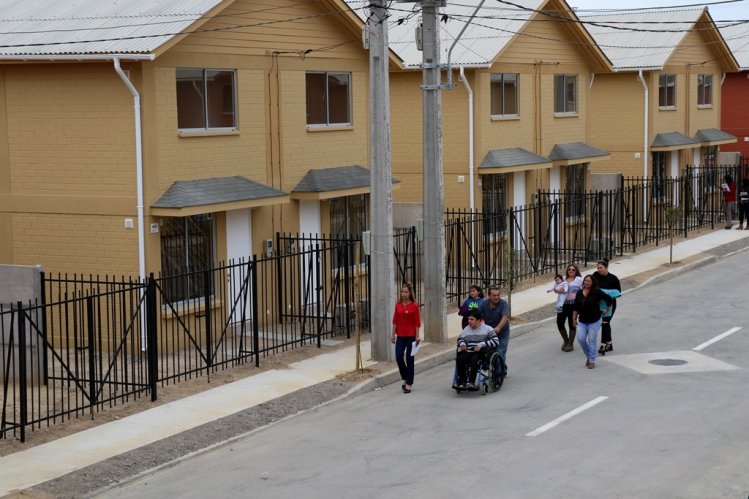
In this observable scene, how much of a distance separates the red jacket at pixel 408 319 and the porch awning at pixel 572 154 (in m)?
17.5

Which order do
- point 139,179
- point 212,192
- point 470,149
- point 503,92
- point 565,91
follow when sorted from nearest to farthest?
point 139,179 < point 212,192 < point 470,149 < point 503,92 < point 565,91

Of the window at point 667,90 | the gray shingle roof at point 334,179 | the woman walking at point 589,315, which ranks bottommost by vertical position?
the woman walking at point 589,315

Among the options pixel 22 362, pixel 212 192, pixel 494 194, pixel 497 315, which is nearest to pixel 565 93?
pixel 494 194

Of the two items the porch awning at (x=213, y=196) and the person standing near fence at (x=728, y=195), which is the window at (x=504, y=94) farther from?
the porch awning at (x=213, y=196)

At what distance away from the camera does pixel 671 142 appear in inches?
1593

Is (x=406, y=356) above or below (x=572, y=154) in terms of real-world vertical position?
below

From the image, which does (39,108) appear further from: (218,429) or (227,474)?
(227,474)

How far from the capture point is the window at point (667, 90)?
4097cm

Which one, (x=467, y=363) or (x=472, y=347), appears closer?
(x=472, y=347)

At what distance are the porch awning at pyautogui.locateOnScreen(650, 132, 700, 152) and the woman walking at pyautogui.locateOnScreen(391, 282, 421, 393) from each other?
24781mm

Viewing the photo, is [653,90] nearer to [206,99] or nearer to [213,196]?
[206,99]

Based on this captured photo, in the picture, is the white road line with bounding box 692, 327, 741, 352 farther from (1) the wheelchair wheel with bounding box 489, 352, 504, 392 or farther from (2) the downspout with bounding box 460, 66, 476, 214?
(2) the downspout with bounding box 460, 66, 476, 214

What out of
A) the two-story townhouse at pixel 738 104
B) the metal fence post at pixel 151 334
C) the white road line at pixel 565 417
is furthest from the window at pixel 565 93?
the metal fence post at pixel 151 334

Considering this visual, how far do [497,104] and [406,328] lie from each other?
15.7 metres
